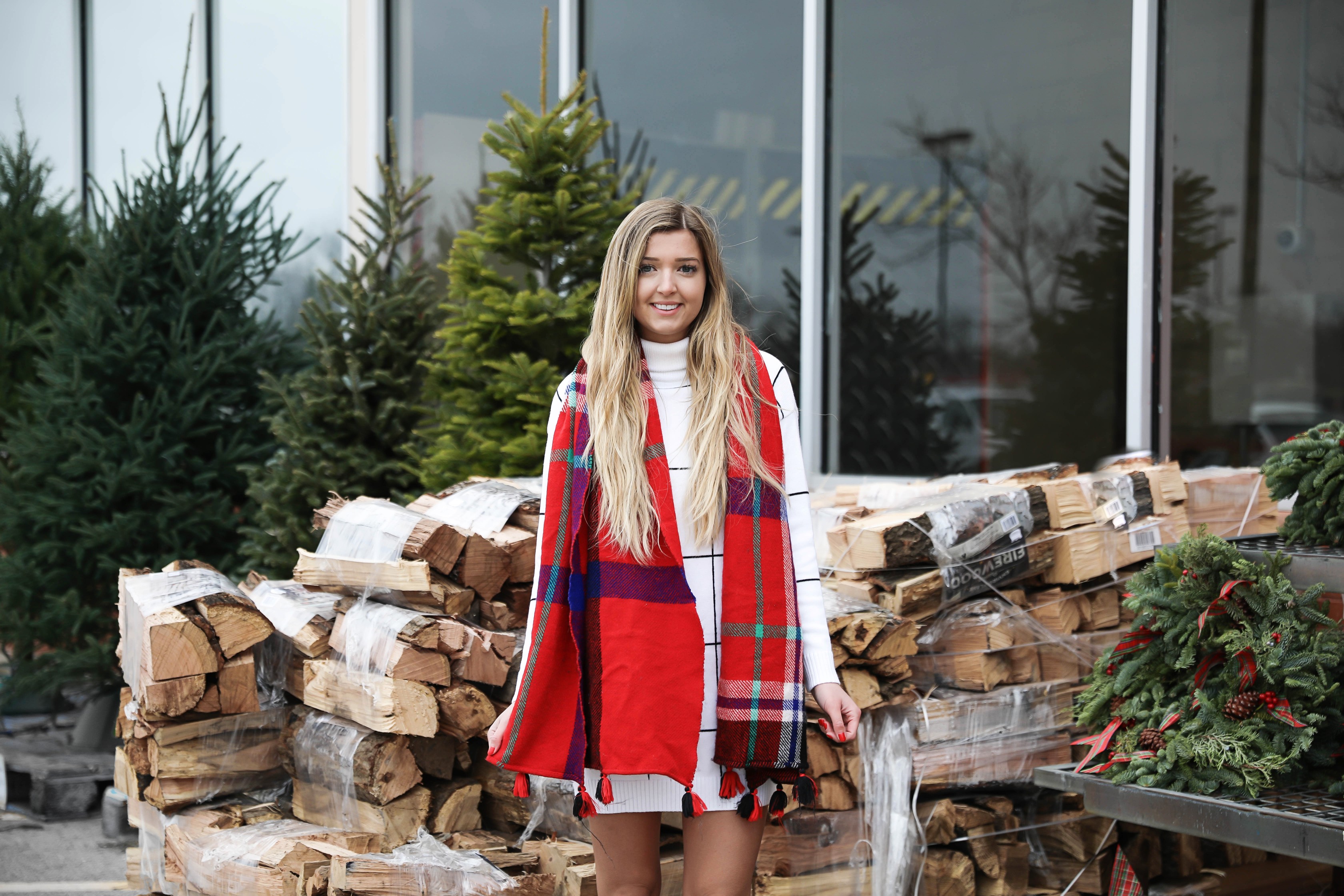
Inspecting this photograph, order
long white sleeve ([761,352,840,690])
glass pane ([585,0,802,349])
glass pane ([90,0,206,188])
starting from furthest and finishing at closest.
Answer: glass pane ([90,0,206,188]), glass pane ([585,0,802,349]), long white sleeve ([761,352,840,690])

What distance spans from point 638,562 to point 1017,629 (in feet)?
5.83

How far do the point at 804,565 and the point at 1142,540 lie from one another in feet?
5.98

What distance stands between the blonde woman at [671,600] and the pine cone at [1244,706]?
3.37ft

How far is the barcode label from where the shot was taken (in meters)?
3.65

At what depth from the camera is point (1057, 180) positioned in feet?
17.1

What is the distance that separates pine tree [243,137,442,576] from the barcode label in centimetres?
344

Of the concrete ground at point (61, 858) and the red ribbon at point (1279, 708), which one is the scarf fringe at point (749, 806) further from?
the concrete ground at point (61, 858)

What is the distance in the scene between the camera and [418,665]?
3355 millimetres

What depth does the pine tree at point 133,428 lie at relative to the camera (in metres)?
6.21

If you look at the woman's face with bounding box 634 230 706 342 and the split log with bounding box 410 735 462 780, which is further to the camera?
the split log with bounding box 410 735 462 780

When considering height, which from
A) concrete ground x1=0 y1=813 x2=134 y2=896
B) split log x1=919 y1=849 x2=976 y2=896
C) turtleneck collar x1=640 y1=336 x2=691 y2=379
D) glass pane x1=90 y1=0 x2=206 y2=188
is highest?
glass pane x1=90 y1=0 x2=206 y2=188

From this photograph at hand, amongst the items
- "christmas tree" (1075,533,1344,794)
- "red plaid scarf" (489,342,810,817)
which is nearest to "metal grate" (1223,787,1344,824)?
"christmas tree" (1075,533,1344,794)

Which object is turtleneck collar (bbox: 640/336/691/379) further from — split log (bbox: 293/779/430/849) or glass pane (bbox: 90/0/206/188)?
glass pane (bbox: 90/0/206/188)

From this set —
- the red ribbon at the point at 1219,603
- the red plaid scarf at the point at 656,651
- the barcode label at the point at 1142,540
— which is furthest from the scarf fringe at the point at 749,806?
the barcode label at the point at 1142,540
